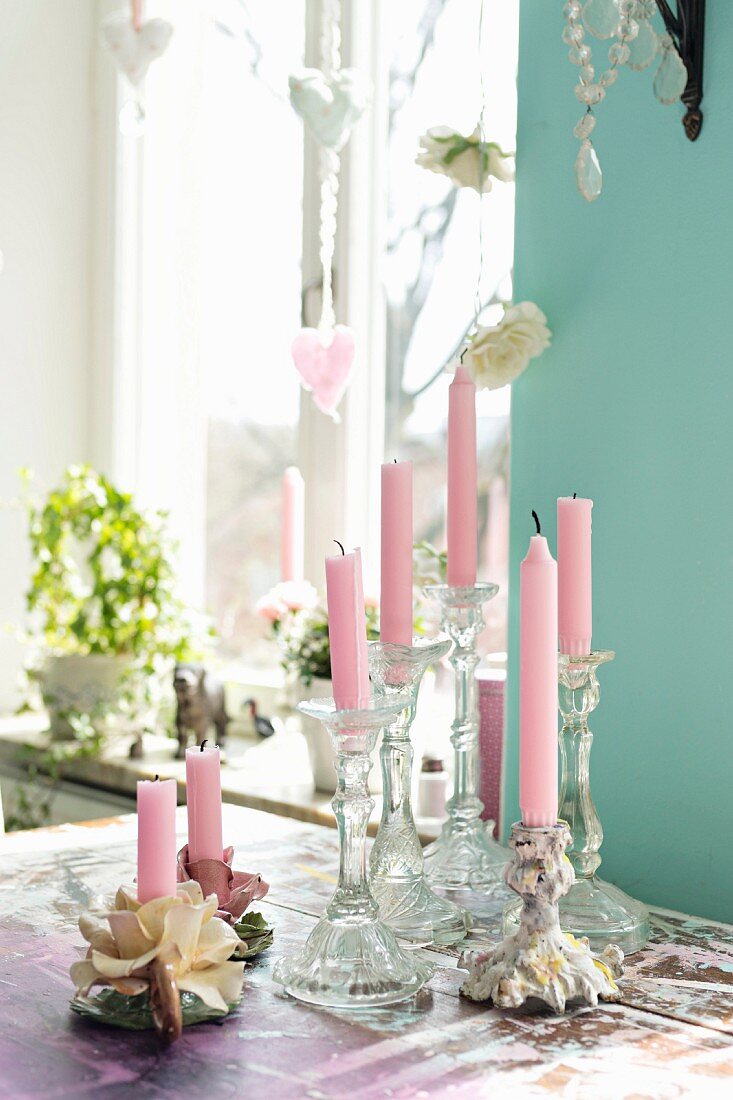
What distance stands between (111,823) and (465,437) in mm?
606

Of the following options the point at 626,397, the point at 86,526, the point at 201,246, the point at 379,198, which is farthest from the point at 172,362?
the point at 626,397

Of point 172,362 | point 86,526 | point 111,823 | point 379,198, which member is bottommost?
point 111,823

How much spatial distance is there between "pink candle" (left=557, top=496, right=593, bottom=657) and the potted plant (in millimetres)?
1207

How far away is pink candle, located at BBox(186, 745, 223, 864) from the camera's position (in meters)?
0.90

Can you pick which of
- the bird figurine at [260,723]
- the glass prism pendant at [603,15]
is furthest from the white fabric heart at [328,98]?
the bird figurine at [260,723]

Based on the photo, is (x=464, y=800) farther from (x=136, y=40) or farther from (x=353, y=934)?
(x=136, y=40)

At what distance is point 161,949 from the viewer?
0.76 metres

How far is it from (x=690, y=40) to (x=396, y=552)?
Result: 527 mm

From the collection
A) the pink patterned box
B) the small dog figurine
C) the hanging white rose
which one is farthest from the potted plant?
the hanging white rose

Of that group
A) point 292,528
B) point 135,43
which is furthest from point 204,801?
point 135,43

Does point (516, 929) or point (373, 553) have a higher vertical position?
point (373, 553)

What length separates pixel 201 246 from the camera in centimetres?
237

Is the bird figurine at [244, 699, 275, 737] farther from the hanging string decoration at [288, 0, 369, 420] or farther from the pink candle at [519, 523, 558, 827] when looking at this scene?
the pink candle at [519, 523, 558, 827]

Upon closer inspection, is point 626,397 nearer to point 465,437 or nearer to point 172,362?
point 465,437
